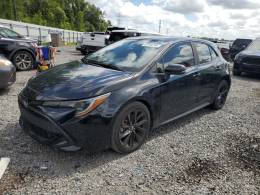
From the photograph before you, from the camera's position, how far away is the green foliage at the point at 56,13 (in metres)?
47.6

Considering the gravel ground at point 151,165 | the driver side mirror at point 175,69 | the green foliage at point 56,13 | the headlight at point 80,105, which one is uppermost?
the green foliage at point 56,13

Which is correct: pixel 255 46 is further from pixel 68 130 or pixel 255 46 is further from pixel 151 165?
pixel 68 130

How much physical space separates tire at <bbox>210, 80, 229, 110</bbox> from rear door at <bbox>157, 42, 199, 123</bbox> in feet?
3.39

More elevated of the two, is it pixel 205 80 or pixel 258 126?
pixel 205 80

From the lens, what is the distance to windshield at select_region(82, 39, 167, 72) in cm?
392

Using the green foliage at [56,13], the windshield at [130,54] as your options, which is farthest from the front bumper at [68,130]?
the green foliage at [56,13]

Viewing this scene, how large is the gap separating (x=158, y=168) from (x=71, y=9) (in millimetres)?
76434

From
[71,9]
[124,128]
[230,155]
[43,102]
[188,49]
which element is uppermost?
[71,9]

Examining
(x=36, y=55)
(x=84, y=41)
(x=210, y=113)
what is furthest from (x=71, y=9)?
(x=210, y=113)

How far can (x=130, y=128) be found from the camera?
141 inches

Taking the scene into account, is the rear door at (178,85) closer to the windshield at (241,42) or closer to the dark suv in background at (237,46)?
the dark suv in background at (237,46)

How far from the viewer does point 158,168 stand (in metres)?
3.38

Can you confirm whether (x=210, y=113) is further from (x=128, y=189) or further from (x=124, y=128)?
(x=128, y=189)

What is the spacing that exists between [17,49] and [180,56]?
22.1ft
